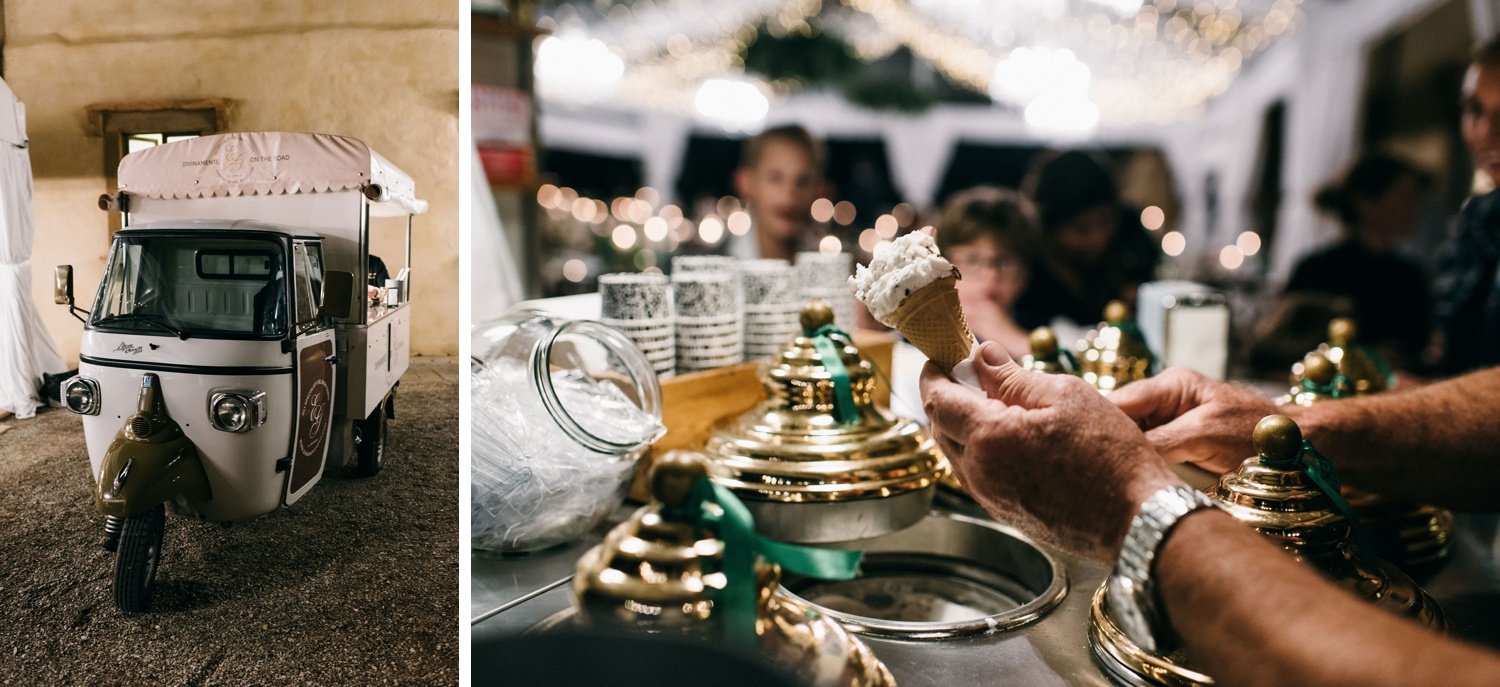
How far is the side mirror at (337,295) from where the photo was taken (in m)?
0.75

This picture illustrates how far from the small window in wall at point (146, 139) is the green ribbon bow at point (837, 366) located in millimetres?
727

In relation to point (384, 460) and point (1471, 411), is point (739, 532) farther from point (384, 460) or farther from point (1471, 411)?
point (1471, 411)

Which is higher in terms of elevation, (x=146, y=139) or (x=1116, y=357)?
(x=146, y=139)

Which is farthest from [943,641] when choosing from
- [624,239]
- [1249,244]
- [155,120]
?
[1249,244]

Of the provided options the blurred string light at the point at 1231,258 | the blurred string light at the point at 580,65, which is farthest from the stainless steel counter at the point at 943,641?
the blurred string light at the point at 1231,258

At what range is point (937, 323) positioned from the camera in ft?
2.97

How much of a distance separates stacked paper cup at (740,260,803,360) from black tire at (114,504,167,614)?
1072 millimetres

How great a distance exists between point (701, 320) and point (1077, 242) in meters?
3.33

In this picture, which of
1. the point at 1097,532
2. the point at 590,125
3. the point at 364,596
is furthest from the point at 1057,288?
the point at 590,125

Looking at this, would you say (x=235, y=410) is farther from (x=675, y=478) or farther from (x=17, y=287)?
(x=675, y=478)

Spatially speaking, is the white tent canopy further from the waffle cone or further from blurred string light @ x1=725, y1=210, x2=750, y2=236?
blurred string light @ x1=725, y1=210, x2=750, y2=236

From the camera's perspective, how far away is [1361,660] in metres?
0.56

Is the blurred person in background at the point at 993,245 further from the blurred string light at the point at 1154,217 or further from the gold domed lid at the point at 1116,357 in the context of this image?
the blurred string light at the point at 1154,217

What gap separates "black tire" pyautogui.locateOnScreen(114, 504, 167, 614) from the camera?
2.30ft
